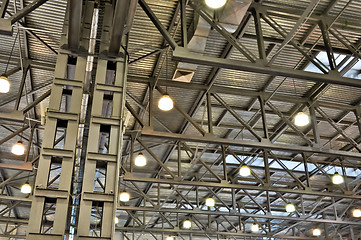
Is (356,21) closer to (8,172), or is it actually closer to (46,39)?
(46,39)

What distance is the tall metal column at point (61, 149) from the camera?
910cm

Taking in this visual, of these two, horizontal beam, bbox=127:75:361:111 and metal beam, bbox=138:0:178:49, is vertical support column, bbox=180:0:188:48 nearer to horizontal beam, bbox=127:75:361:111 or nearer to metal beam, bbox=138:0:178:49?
metal beam, bbox=138:0:178:49

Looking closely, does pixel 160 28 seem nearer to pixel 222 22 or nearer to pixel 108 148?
pixel 222 22

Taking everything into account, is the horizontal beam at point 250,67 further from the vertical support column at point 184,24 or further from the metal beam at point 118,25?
the metal beam at point 118,25

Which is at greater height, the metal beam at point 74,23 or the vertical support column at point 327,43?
the vertical support column at point 327,43

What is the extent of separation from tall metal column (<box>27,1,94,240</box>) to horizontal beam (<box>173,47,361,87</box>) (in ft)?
9.37

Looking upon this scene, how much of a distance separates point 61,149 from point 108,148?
1.18m

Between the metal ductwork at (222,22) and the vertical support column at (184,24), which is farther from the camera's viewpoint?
Result: the metal ductwork at (222,22)

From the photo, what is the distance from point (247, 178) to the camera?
27.2m

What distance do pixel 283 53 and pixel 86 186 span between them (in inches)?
358

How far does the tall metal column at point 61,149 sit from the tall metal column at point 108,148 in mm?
402

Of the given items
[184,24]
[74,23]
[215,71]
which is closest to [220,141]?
[215,71]

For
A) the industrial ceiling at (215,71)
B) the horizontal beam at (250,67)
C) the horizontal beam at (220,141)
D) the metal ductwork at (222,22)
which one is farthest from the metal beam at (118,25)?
the horizontal beam at (220,141)

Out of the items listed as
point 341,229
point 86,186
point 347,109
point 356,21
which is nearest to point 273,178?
point 347,109
